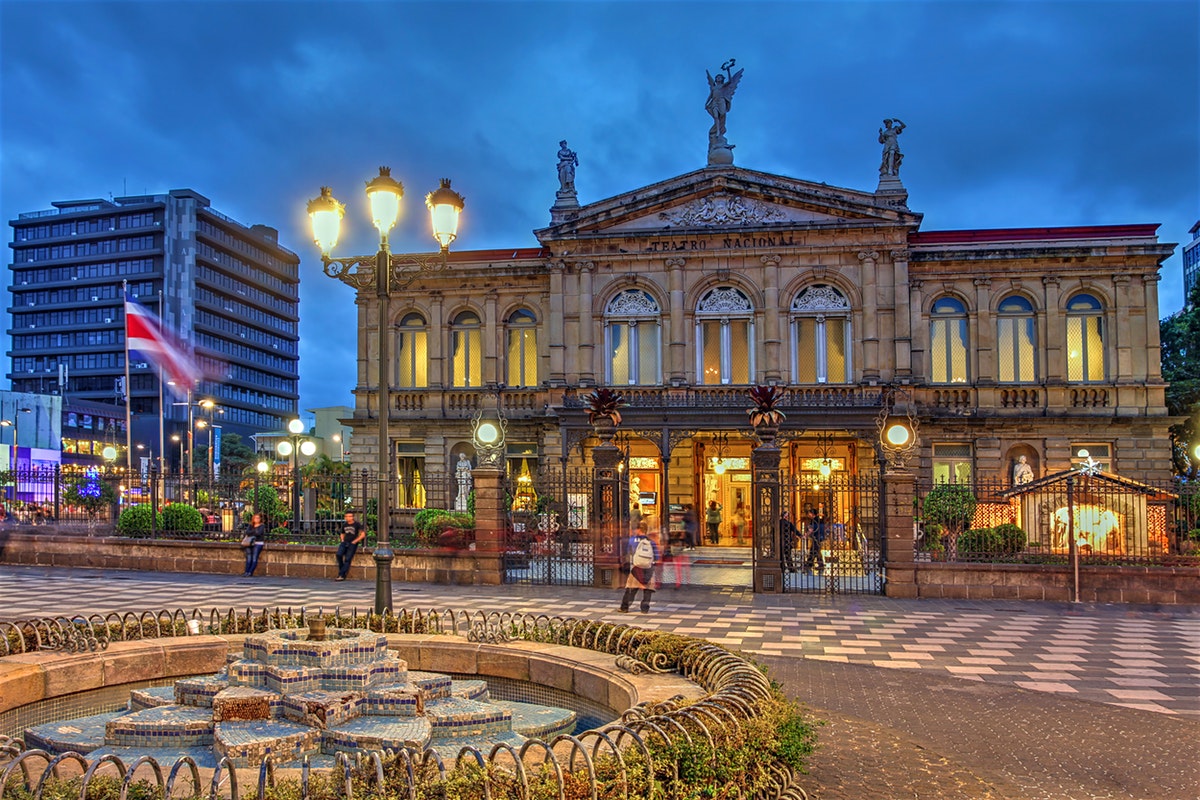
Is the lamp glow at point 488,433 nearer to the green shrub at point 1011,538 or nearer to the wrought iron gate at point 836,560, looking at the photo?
the wrought iron gate at point 836,560

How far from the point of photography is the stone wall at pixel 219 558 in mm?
21594

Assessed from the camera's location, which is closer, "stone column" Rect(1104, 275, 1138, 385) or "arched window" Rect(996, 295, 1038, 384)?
"stone column" Rect(1104, 275, 1138, 385)

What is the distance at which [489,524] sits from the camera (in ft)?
69.7

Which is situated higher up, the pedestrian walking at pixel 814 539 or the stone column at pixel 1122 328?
the stone column at pixel 1122 328

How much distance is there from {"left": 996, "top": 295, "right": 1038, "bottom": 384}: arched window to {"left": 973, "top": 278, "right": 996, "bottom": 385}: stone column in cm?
38

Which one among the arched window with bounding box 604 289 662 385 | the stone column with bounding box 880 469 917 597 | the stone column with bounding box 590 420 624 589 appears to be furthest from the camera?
the arched window with bounding box 604 289 662 385

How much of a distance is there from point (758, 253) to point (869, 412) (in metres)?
7.00

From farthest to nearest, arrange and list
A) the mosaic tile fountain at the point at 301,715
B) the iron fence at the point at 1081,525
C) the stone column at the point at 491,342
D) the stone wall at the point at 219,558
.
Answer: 1. the stone column at the point at 491,342
2. the stone wall at the point at 219,558
3. the iron fence at the point at 1081,525
4. the mosaic tile fountain at the point at 301,715

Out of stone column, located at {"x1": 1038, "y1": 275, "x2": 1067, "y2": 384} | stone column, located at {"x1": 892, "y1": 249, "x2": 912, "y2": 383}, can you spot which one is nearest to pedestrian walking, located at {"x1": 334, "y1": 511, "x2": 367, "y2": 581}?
stone column, located at {"x1": 892, "y1": 249, "x2": 912, "y2": 383}

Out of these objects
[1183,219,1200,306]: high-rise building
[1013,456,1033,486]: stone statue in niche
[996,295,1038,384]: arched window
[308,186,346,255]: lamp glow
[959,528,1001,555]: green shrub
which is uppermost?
[1183,219,1200,306]: high-rise building

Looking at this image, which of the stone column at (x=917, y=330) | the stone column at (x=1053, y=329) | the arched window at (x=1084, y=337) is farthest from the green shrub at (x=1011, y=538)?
the arched window at (x=1084, y=337)

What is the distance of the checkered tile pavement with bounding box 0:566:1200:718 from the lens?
12.1 metres

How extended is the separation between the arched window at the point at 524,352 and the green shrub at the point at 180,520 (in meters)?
15.0

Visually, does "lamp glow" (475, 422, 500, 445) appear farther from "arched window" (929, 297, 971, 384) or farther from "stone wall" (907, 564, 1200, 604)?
"arched window" (929, 297, 971, 384)
